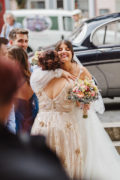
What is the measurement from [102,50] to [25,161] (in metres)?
6.06

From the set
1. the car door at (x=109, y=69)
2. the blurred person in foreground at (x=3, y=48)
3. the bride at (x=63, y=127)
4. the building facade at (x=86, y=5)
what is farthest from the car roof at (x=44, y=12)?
the bride at (x=63, y=127)

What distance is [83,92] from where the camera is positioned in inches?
185

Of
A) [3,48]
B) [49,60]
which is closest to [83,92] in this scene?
[49,60]

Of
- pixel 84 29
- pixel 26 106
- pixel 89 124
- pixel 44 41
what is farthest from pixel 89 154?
pixel 44 41

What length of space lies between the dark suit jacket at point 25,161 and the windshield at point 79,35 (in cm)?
633

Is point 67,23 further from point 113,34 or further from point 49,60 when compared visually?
point 49,60

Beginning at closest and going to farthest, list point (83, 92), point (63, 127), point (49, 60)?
point (49, 60) → point (63, 127) → point (83, 92)

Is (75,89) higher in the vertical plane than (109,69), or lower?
higher

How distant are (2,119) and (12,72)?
0.47ft

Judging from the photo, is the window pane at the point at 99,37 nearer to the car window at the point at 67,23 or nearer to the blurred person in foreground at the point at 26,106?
the blurred person in foreground at the point at 26,106

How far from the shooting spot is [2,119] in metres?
1.47

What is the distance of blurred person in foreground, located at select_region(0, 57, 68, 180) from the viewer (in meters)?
1.37

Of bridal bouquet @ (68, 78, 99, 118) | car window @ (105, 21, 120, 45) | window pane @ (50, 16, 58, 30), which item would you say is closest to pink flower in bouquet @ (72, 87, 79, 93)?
bridal bouquet @ (68, 78, 99, 118)

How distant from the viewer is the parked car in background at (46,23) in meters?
17.3
